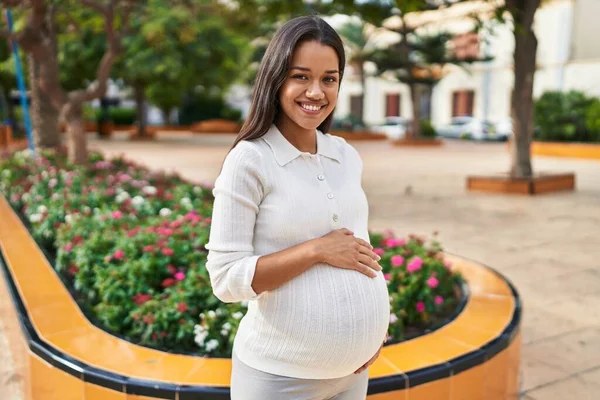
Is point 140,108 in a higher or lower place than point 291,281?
higher

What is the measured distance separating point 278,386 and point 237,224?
436 mm

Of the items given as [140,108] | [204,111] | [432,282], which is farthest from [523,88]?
[204,111]

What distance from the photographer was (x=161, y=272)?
11.1 feet

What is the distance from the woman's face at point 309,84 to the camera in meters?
1.40

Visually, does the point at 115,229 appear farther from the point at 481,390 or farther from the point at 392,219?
the point at 392,219

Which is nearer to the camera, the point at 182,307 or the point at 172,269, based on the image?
the point at 182,307

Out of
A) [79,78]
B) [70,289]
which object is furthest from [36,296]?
[79,78]

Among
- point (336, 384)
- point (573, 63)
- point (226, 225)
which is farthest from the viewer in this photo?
point (573, 63)

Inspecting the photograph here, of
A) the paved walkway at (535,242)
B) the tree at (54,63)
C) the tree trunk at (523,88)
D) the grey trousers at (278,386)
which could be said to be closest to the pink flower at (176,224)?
the paved walkway at (535,242)

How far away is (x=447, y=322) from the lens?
2.87m

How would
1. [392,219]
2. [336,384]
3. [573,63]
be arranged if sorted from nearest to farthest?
[336,384] < [392,219] < [573,63]

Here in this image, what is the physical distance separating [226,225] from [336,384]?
1.76 ft

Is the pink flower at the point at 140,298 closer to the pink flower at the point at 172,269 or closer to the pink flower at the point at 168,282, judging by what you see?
the pink flower at the point at 168,282

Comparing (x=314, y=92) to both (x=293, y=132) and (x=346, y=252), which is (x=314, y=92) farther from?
(x=346, y=252)
